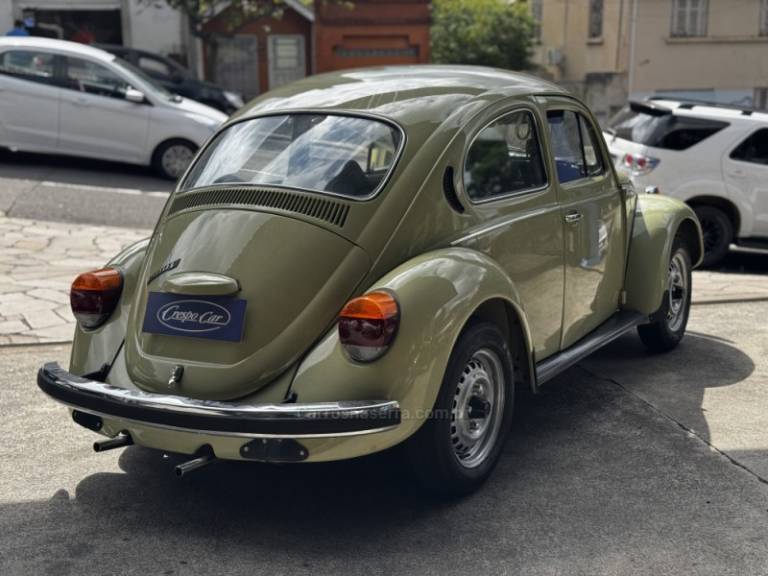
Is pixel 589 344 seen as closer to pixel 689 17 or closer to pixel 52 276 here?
pixel 52 276

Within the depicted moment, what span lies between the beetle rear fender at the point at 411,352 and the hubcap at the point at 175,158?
31.6ft

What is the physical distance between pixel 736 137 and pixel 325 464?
7.04m

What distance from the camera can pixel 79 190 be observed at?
481 inches

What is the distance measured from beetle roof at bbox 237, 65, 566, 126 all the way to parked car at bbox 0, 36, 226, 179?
26.4 feet

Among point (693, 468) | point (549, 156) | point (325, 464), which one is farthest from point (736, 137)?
point (325, 464)

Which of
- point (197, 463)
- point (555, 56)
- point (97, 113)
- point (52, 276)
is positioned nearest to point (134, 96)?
point (97, 113)

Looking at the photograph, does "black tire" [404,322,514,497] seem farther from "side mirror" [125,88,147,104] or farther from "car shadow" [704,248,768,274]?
"side mirror" [125,88,147,104]

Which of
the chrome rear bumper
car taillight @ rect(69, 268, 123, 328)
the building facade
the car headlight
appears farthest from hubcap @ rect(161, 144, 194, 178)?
the building facade

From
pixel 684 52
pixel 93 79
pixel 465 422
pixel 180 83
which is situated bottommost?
pixel 465 422

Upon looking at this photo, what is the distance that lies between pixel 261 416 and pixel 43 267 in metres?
5.65

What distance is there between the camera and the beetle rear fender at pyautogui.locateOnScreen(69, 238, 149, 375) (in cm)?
452

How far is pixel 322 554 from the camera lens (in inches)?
156

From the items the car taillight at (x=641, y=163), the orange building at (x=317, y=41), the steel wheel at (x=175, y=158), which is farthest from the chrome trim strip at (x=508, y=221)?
the orange building at (x=317, y=41)

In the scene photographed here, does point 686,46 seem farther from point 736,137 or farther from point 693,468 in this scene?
point 693,468
